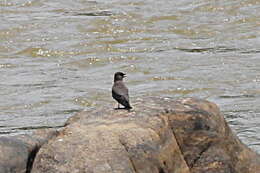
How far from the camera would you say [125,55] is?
19500 mm

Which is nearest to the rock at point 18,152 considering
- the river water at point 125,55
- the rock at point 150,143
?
the rock at point 150,143

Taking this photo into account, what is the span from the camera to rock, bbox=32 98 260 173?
7824mm

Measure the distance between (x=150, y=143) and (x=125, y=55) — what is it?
1142 cm

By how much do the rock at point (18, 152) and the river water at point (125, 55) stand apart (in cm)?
451

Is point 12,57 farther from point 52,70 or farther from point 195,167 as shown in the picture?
point 195,167

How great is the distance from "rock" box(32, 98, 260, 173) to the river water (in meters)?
3.48

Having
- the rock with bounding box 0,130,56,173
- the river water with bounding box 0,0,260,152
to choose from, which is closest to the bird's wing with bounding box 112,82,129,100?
the rock with bounding box 0,130,56,173

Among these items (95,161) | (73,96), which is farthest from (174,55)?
(95,161)

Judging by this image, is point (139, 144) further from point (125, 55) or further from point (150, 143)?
point (125, 55)

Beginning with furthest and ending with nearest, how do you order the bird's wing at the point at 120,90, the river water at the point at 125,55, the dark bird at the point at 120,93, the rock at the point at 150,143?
the river water at the point at 125,55 < the bird's wing at the point at 120,90 < the dark bird at the point at 120,93 < the rock at the point at 150,143

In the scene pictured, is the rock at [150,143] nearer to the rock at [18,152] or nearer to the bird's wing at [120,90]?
the bird's wing at [120,90]

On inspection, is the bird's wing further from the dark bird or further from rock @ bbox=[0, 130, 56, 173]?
rock @ bbox=[0, 130, 56, 173]

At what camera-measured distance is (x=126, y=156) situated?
792 centimetres

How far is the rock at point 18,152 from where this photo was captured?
817 centimetres
